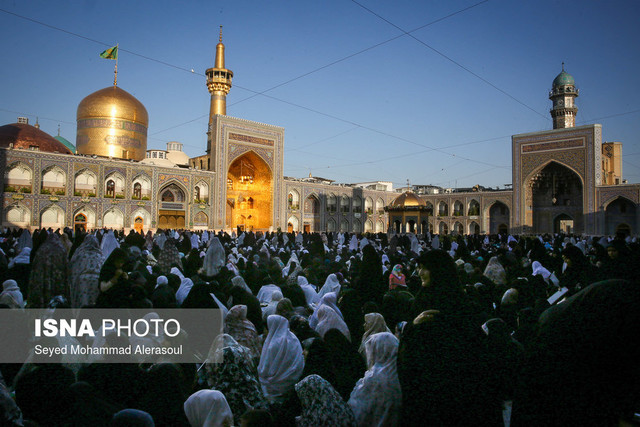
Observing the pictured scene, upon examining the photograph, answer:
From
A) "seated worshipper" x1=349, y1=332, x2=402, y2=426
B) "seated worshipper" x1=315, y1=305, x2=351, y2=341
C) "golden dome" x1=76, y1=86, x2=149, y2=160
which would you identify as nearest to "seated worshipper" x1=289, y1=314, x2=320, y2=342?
"seated worshipper" x1=315, y1=305, x2=351, y2=341

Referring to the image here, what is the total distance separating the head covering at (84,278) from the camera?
4.88m

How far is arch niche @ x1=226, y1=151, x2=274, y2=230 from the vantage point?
3259 cm

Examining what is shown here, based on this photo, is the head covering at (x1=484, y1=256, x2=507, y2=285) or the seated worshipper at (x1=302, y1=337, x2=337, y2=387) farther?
the head covering at (x1=484, y1=256, x2=507, y2=285)

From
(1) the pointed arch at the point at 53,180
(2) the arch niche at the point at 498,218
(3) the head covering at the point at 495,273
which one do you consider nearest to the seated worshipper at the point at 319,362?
(3) the head covering at the point at 495,273

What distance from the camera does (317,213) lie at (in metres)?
37.3

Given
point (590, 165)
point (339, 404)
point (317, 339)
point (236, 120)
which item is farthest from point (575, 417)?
point (590, 165)

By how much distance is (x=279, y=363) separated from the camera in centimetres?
283

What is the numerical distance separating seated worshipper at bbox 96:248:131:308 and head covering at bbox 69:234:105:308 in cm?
65

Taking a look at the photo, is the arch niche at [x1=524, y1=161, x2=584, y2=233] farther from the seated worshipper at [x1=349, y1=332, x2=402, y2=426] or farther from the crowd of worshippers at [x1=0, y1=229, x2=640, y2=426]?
the seated worshipper at [x1=349, y1=332, x2=402, y2=426]

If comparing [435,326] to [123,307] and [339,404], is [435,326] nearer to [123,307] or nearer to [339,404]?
[339,404]

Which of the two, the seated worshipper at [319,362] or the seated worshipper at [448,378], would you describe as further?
the seated worshipper at [319,362]

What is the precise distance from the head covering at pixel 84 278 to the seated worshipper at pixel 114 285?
25.6 inches

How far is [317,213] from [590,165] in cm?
2147

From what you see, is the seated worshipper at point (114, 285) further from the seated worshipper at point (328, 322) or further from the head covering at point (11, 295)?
the seated worshipper at point (328, 322)
